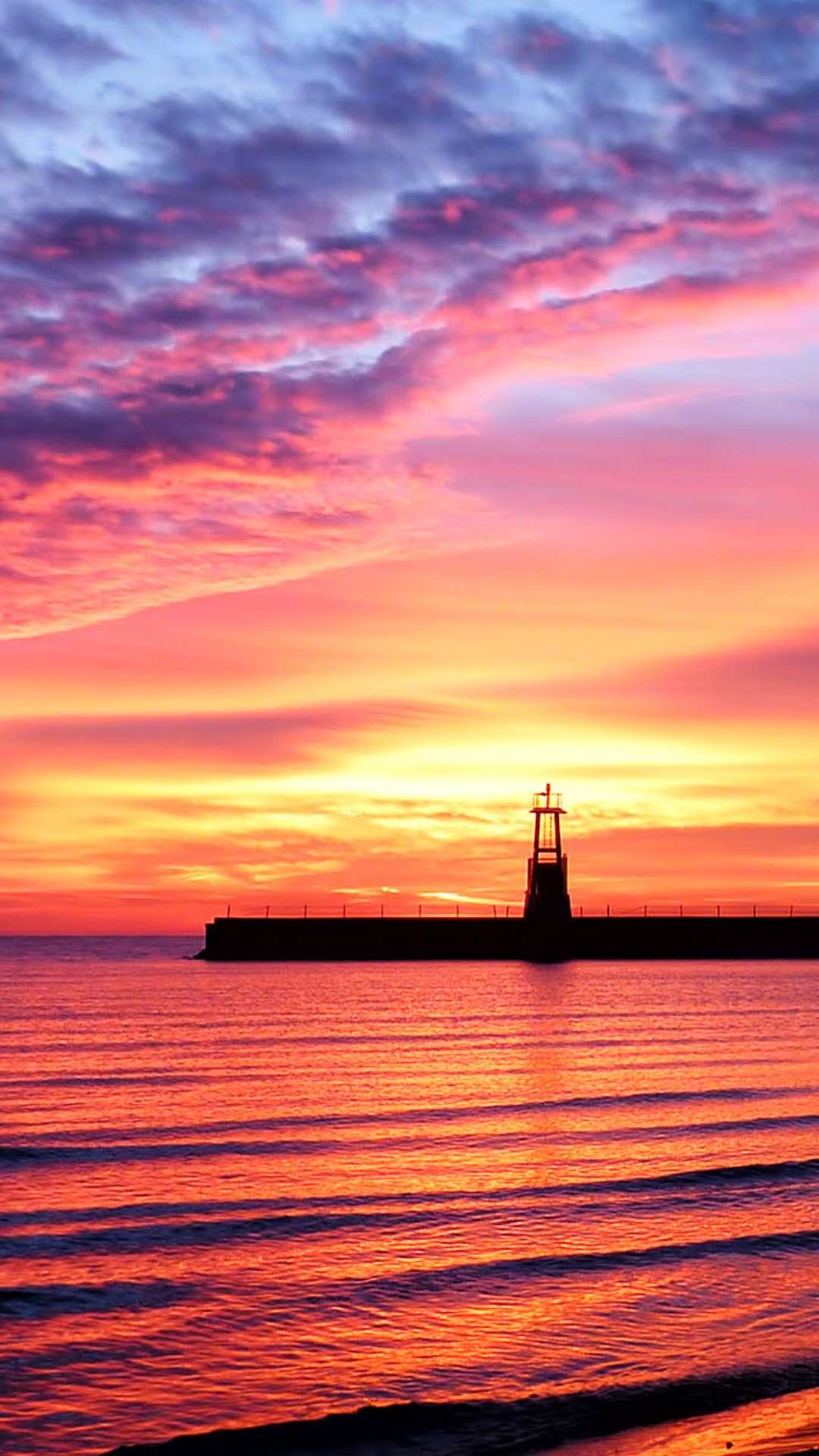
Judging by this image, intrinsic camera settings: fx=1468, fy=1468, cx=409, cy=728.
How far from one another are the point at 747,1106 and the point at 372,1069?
45.4 ft

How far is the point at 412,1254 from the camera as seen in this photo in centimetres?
2067

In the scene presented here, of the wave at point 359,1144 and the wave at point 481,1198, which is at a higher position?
the wave at point 359,1144

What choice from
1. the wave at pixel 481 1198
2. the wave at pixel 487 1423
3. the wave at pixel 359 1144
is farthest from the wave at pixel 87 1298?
the wave at pixel 359 1144

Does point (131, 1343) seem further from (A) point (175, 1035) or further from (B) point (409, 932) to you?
(B) point (409, 932)

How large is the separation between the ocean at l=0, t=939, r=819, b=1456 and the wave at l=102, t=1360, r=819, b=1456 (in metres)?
0.04

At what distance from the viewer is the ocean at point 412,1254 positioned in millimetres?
14312

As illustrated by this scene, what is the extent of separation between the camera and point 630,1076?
4375 centimetres

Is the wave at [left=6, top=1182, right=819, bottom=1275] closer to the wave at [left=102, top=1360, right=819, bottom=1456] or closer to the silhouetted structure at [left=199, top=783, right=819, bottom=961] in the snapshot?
the wave at [left=102, top=1360, right=819, bottom=1456]

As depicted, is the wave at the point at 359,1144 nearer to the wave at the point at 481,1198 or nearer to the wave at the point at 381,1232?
the wave at the point at 481,1198

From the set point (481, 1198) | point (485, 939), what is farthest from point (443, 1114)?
point (485, 939)

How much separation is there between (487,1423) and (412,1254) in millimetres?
6858

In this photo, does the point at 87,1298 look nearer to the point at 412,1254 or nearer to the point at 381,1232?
the point at 412,1254

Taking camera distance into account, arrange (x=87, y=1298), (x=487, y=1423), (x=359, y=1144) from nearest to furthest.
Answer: (x=487, y=1423) < (x=87, y=1298) < (x=359, y=1144)

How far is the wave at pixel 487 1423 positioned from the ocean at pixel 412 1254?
40 millimetres
